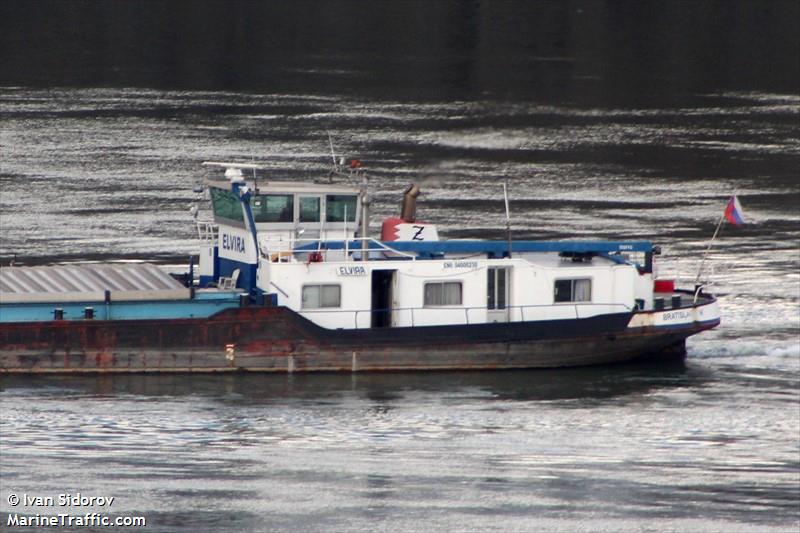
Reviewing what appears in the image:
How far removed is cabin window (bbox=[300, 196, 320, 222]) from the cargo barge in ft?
0.07

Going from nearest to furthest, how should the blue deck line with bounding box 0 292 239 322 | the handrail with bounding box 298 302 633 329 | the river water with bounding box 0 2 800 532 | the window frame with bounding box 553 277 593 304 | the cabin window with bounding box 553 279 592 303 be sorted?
1. the river water with bounding box 0 2 800 532
2. the blue deck line with bounding box 0 292 239 322
3. the handrail with bounding box 298 302 633 329
4. the window frame with bounding box 553 277 593 304
5. the cabin window with bounding box 553 279 592 303

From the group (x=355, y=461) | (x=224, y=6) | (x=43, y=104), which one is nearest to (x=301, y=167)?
(x=43, y=104)

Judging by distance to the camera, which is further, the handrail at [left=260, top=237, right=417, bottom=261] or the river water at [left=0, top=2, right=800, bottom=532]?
the handrail at [left=260, top=237, right=417, bottom=261]

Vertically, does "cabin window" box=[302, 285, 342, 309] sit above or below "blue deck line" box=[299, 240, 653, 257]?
below

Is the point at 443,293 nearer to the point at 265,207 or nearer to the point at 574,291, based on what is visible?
the point at 574,291

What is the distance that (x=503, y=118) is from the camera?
73.6 metres

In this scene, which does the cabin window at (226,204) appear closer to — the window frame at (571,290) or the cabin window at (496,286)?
the cabin window at (496,286)

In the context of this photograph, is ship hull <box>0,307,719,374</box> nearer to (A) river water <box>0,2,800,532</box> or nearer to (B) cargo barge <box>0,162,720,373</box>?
(B) cargo barge <box>0,162,720,373</box>

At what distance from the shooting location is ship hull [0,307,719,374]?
3659 centimetres

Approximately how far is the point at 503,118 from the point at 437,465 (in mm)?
43312

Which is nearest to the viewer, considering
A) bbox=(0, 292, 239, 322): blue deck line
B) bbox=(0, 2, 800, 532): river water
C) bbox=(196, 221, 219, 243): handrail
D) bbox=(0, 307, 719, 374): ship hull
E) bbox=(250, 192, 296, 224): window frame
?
bbox=(0, 2, 800, 532): river water

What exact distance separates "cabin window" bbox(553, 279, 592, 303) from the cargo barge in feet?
0.10

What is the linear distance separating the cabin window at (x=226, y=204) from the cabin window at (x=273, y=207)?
1.10 ft

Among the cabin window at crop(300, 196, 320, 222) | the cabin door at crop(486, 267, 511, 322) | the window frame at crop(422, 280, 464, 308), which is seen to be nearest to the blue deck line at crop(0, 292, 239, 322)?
the cabin window at crop(300, 196, 320, 222)
